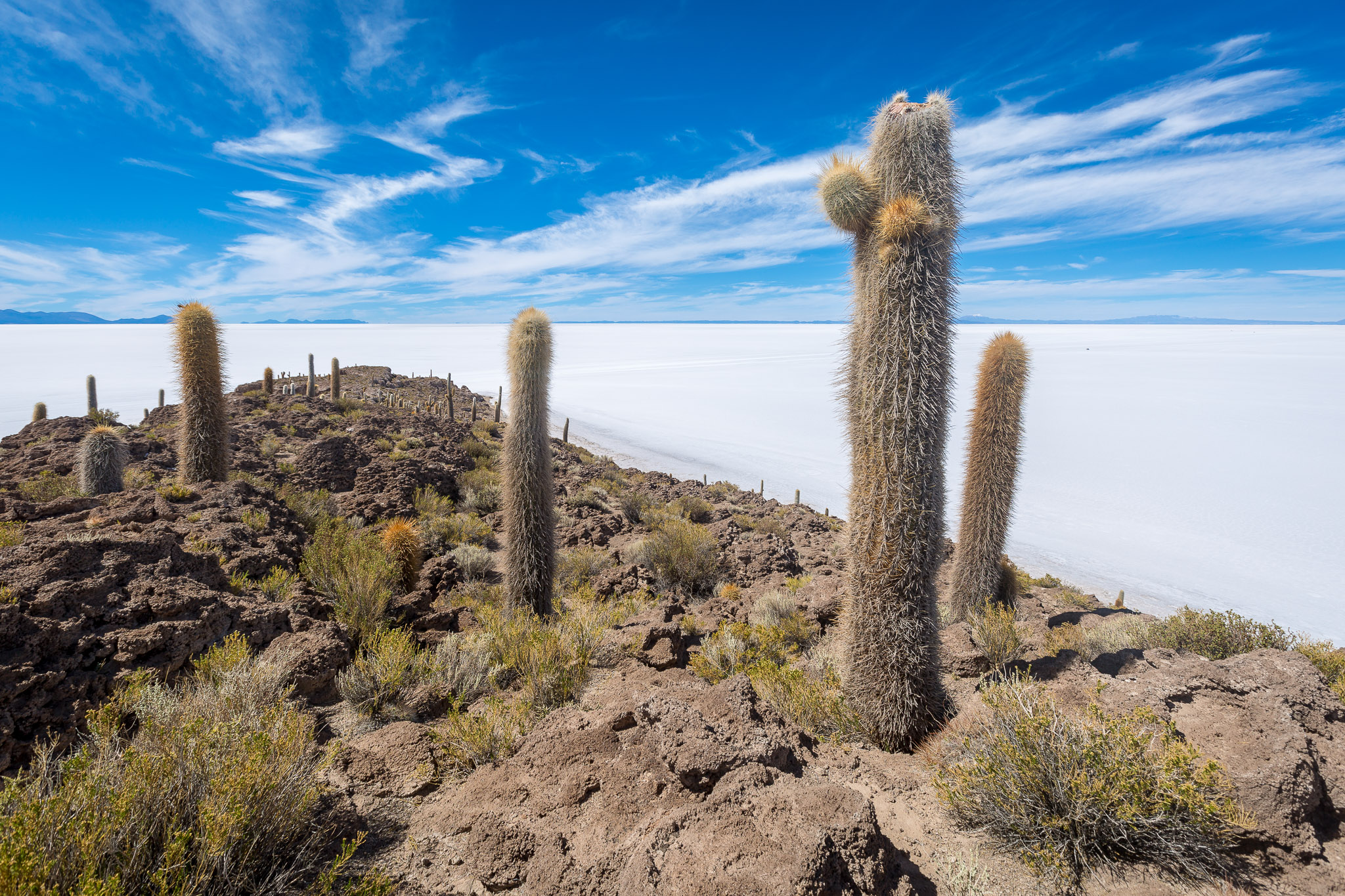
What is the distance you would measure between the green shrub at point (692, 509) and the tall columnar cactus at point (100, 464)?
9959 mm

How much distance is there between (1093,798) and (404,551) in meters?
7.69

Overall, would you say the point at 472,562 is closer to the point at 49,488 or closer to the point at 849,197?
the point at 849,197

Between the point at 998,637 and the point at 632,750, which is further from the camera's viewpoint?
the point at 998,637

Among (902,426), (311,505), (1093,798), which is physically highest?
(902,426)

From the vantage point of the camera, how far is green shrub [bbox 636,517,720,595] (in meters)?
9.36

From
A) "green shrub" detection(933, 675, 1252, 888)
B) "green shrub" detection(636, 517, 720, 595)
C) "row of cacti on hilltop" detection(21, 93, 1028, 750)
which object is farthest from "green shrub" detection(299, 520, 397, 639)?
"green shrub" detection(933, 675, 1252, 888)

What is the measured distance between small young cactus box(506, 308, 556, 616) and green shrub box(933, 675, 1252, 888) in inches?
194

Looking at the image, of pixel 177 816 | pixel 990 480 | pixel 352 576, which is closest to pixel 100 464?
pixel 352 576

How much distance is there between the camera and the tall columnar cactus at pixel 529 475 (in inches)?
277

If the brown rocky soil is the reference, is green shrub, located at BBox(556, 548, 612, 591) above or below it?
below

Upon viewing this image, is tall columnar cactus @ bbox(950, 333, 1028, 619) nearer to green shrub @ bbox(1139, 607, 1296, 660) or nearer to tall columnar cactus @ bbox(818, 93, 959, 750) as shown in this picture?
green shrub @ bbox(1139, 607, 1296, 660)

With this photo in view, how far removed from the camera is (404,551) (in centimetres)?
800

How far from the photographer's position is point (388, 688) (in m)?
4.32

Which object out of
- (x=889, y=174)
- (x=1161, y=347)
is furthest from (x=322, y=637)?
(x=1161, y=347)
